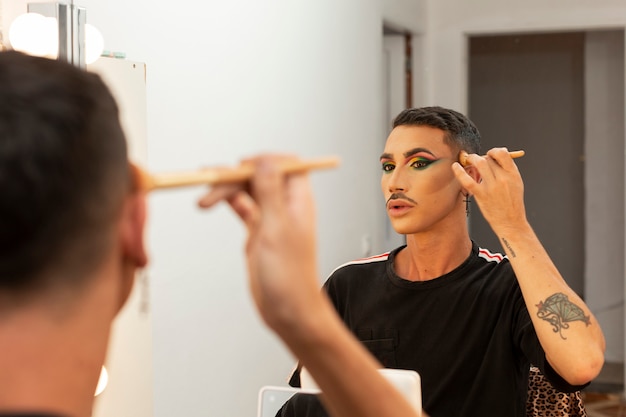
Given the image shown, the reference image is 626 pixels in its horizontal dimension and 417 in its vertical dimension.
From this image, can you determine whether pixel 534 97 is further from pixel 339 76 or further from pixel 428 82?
pixel 339 76

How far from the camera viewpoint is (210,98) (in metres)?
2.30

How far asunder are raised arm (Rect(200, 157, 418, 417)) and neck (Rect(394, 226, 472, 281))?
125 cm

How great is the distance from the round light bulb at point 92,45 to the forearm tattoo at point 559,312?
2.96 feet

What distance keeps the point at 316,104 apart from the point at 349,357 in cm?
253

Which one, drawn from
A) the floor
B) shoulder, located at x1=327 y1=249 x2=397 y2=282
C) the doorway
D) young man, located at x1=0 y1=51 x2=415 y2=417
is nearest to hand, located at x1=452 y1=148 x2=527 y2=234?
shoulder, located at x1=327 y1=249 x2=397 y2=282

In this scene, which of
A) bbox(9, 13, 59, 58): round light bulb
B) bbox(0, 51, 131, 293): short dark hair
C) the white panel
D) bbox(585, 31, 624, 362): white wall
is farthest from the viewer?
bbox(585, 31, 624, 362): white wall

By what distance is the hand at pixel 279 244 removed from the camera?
516mm

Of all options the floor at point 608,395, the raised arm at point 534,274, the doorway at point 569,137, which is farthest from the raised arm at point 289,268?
the doorway at point 569,137

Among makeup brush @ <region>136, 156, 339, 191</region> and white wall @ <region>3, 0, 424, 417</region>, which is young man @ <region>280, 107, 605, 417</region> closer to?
white wall @ <region>3, 0, 424, 417</region>

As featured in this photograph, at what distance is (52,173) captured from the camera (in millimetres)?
490

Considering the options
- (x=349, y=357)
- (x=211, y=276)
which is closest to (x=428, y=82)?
(x=211, y=276)

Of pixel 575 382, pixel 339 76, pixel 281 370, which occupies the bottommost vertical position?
pixel 281 370

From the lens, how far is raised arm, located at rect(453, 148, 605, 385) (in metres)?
1.53

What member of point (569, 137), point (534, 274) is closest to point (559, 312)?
point (534, 274)
